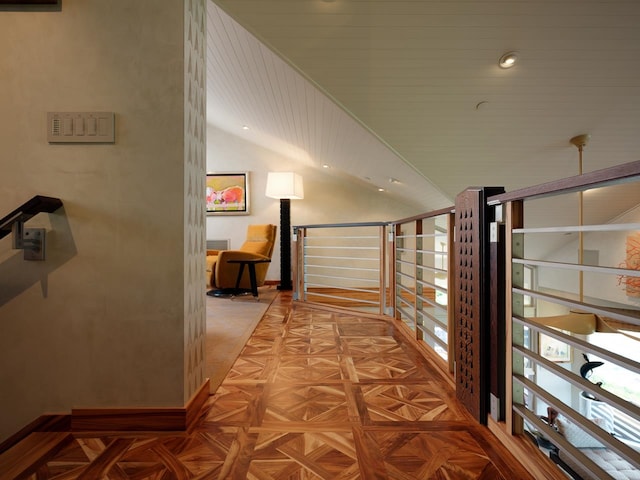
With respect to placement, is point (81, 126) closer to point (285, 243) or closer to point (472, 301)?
point (472, 301)

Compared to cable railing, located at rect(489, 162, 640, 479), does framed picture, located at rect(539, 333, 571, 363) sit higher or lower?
lower

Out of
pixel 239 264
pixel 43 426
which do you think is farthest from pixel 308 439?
pixel 239 264

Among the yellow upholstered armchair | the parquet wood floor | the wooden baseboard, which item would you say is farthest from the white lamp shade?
the wooden baseboard

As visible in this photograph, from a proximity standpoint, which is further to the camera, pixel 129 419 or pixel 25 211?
pixel 129 419

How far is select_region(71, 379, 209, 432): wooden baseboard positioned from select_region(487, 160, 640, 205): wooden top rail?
1.38 metres

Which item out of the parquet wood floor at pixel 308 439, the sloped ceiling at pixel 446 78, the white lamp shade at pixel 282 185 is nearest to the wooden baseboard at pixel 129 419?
the parquet wood floor at pixel 308 439

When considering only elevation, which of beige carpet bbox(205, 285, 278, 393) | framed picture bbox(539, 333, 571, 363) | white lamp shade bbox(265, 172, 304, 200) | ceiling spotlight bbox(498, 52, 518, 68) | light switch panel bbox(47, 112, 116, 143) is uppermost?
ceiling spotlight bbox(498, 52, 518, 68)

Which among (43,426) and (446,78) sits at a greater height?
(446,78)

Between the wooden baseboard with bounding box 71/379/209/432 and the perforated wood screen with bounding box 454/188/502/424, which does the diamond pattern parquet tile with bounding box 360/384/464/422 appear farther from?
the wooden baseboard with bounding box 71/379/209/432

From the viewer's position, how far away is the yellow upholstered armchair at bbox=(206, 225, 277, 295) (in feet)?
13.5

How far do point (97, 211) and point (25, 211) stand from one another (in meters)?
0.21

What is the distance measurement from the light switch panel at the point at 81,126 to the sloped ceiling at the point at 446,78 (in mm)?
1436

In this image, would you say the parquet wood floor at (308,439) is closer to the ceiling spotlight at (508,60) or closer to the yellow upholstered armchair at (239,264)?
the ceiling spotlight at (508,60)

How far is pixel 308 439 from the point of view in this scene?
3.82ft
